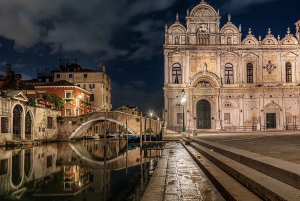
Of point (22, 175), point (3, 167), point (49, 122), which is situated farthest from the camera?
point (49, 122)

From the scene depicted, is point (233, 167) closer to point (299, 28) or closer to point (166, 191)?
point (166, 191)

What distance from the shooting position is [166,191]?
254 inches

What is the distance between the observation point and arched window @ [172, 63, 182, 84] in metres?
35.1

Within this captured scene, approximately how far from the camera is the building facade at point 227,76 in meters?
34.4

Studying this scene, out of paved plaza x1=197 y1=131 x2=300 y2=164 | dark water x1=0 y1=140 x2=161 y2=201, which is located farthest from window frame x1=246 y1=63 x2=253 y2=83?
dark water x1=0 y1=140 x2=161 y2=201

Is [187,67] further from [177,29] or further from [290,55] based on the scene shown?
[290,55]

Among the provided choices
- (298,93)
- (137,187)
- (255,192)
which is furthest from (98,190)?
(298,93)

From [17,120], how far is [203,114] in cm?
2022

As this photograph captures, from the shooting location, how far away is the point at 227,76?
117 ft

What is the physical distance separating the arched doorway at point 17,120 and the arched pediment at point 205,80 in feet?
61.3

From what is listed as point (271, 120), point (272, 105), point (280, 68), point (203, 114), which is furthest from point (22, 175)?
point (280, 68)

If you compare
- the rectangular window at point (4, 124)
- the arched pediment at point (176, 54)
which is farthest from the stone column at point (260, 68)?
the rectangular window at point (4, 124)

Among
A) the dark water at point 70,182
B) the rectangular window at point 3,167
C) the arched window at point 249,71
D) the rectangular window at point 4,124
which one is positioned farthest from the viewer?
the arched window at point 249,71

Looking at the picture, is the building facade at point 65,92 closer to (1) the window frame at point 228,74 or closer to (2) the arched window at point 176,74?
(2) the arched window at point 176,74
